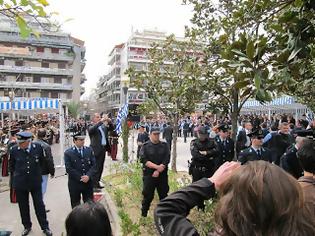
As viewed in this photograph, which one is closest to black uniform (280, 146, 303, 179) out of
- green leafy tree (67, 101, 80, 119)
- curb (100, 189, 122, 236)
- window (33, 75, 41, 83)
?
curb (100, 189, 122, 236)

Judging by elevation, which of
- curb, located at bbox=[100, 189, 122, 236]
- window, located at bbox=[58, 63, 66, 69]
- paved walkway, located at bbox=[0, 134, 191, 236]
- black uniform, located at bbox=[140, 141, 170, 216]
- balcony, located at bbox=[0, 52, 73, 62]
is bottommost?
paved walkway, located at bbox=[0, 134, 191, 236]

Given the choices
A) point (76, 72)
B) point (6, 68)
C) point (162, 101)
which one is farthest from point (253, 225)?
point (76, 72)

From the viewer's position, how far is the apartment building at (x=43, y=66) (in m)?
64.7

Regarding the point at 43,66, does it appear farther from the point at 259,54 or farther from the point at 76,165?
the point at 259,54

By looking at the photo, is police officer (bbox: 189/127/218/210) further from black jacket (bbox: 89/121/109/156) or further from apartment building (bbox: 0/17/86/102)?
apartment building (bbox: 0/17/86/102)

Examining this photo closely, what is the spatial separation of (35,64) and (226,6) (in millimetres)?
64640

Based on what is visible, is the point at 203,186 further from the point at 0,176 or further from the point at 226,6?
the point at 0,176

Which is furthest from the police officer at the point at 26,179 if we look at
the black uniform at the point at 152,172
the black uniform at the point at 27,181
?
the black uniform at the point at 152,172

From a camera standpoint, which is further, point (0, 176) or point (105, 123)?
point (0, 176)

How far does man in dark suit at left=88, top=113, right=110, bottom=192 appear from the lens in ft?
30.7

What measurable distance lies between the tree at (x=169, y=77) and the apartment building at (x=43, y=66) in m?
53.3

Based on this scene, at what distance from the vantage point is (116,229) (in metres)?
6.59

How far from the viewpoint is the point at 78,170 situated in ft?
22.2

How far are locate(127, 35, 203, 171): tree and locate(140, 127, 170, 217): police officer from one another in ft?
13.8
